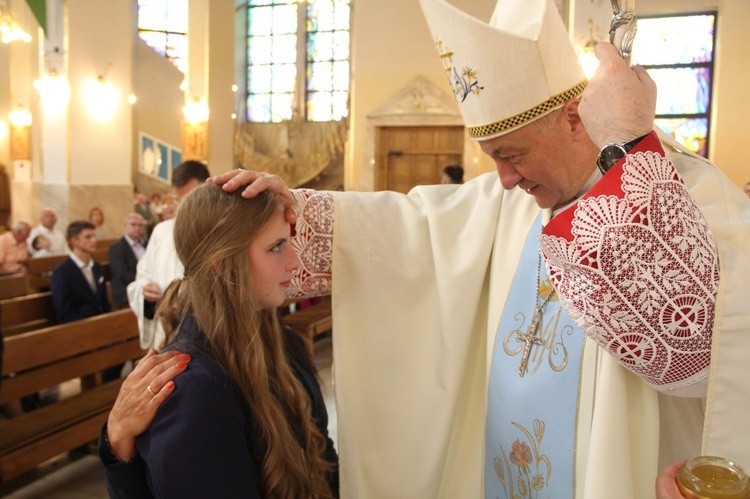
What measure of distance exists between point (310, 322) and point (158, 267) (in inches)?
67.0

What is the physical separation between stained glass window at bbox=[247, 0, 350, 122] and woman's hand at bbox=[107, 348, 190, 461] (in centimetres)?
1573

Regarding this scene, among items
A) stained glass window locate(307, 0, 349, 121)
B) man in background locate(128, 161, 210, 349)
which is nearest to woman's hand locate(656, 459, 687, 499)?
man in background locate(128, 161, 210, 349)

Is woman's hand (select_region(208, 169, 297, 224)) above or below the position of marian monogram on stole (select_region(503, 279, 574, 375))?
above

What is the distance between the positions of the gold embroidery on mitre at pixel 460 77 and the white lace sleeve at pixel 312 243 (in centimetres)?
42

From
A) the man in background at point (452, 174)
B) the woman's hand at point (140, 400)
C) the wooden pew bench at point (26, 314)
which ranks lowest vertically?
the wooden pew bench at point (26, 314)

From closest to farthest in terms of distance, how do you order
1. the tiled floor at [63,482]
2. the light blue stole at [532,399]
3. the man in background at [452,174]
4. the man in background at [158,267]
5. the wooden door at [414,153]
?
the light blue stole at [532,399], the tiled floor at [63,482], the man in background at [158,267], the man in background at [452,174], the wooden door at [414,153]

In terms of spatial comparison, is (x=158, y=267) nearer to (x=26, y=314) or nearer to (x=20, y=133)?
(x=26, y=314)

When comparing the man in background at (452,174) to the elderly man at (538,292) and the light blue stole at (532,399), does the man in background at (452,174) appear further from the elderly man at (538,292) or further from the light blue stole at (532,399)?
the light blue stole at (532,399)

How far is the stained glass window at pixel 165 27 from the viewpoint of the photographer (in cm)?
1636

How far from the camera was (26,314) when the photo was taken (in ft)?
15.6

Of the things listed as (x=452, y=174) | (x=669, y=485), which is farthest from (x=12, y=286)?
(x=669, y=485)

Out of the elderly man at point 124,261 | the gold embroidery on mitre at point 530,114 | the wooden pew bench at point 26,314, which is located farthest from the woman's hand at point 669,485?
the elderly man at point 124,261

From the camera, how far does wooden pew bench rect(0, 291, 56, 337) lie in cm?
456

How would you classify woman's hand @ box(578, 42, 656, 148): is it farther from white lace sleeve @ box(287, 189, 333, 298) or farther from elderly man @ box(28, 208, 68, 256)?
elderly man @ box(28, 208, 68, 256)
